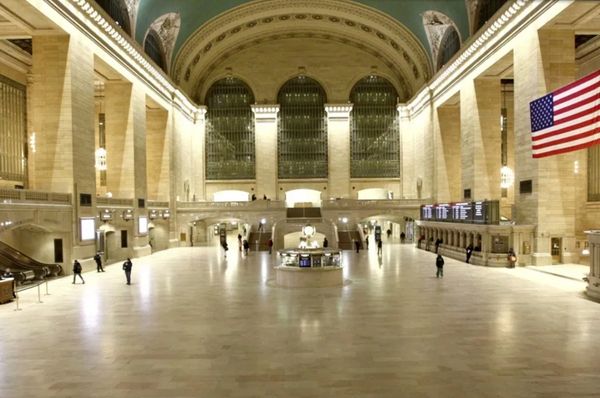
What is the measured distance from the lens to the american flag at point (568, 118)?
12.8m

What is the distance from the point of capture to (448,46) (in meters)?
30.8

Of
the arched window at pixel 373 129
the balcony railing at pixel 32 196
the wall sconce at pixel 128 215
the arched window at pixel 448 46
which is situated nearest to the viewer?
the balcony railing at pixel 32 196

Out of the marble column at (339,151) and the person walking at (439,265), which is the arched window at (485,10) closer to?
the person walking at (439,265)

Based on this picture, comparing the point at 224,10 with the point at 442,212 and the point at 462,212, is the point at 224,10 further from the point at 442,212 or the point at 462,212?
the point at 462,212

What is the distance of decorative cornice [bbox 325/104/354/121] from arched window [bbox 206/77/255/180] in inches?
274

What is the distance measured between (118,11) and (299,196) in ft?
76.4

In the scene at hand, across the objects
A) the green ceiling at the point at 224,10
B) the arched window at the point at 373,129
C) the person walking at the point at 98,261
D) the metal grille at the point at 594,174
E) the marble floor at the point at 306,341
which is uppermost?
the green ceiling at the point at 224,10

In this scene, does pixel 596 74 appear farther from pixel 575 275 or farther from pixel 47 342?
pixel 47 342

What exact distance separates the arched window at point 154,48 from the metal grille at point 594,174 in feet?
89.3

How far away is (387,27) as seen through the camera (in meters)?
35.5

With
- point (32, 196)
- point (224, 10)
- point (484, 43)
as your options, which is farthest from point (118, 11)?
point (484, 43)

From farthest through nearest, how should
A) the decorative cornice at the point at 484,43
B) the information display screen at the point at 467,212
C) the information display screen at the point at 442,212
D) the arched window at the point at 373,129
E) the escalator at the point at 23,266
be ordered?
the arched window at the point at 373,129, the information display screen at the point at 442,212, the information display screen at the point at 467,212, the decorative cornice at the point at 484,43, the escalator at the point at 23,266

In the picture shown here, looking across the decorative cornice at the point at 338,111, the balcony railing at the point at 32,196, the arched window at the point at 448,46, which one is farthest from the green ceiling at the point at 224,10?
the balcony railing at the point at 32,196

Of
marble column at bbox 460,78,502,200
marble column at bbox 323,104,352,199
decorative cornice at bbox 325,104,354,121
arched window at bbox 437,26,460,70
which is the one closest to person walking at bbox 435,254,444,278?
marble column at bbox 460,78,502,200
